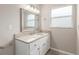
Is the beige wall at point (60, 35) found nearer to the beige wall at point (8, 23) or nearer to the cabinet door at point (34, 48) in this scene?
the cabinet door at point (34, 48)

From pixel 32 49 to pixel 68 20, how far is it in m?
0.55

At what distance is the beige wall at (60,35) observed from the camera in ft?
4.01

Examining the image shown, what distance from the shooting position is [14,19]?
1199 millimetres

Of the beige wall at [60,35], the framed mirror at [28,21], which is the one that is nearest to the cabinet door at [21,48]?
the framed mirror at [28,21]

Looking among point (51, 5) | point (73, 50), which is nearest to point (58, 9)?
point (51, 5)

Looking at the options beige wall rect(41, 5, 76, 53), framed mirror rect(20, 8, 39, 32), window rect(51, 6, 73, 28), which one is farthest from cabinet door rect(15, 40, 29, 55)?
window rect(51, 6, 73, 28)

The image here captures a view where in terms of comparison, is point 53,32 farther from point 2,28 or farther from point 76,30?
point 2,28

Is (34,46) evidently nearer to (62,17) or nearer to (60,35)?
(60,35)

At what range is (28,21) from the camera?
131cm

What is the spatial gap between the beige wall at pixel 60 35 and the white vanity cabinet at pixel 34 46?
95 millimetres

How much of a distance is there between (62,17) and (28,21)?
1.42 ft

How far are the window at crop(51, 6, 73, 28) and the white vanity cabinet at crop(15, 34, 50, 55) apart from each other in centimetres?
20

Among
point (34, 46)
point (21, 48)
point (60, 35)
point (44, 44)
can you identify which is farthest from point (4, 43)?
point (60, 35)

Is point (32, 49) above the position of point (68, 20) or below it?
below
